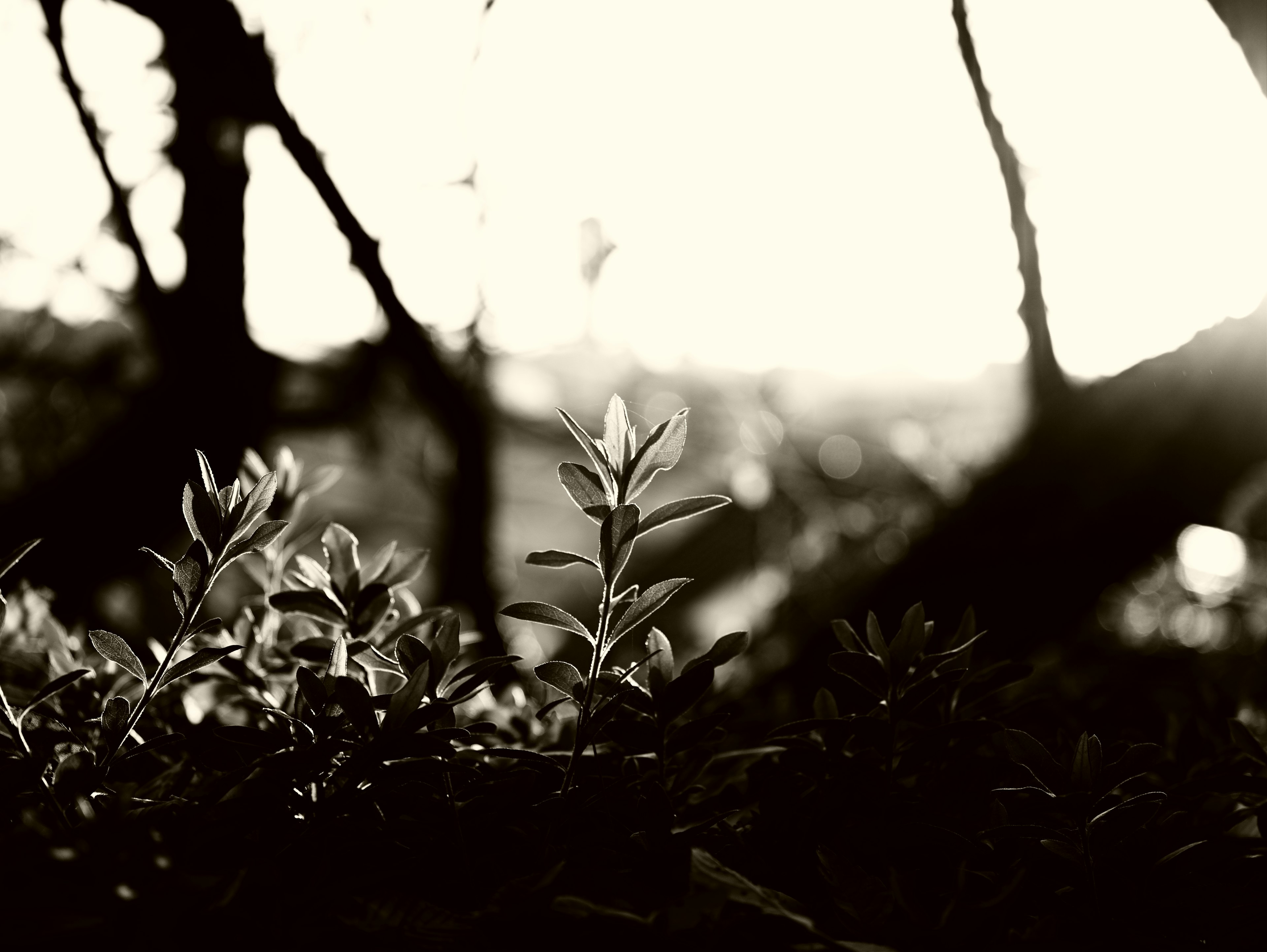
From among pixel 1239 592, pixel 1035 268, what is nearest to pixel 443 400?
pixel 1035 268

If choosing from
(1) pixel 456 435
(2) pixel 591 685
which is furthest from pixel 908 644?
(1) pixel 456 435

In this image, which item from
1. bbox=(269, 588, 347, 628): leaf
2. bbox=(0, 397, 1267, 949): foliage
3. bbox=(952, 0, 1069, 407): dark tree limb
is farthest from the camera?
bbox=(952, 0, 1069, 407): dark tree limb

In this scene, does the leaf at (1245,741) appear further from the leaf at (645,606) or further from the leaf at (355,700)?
the leaf at (355,700)

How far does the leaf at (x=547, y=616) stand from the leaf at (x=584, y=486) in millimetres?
71

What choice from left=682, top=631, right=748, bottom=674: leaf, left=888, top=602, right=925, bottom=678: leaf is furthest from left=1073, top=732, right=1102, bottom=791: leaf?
left=682, top=631, right=748, bottom=674: leaf

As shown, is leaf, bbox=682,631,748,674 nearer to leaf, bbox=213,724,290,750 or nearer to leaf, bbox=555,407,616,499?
leaf, bbox=555,407,616,499

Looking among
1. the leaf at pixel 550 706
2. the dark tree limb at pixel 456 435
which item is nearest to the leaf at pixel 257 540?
the leaf at pixel 550 706

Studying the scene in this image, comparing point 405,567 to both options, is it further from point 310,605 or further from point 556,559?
point 556,559

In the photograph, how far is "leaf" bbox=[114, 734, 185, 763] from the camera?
23.2 inches

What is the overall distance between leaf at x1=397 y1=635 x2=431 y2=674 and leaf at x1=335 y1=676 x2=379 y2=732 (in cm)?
4

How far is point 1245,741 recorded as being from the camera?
0.73 m

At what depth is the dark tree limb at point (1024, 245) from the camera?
170cm

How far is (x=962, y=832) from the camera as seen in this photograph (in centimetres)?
63

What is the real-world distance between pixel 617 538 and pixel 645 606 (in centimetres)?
6
